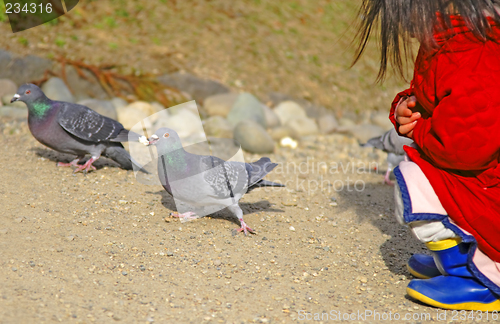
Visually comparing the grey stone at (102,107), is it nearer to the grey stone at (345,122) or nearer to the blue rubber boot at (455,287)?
the grey stone at (345,122)

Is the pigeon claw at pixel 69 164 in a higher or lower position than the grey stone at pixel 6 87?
higher

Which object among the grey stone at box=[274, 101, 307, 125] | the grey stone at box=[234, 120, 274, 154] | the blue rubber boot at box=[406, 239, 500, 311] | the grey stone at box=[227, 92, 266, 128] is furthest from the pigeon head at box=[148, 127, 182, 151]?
the grey stone at box=[274, 101, 307, 125]

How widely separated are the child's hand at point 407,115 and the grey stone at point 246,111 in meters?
4.18

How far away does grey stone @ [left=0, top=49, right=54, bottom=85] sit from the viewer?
657 centimetres

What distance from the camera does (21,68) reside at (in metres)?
6.64

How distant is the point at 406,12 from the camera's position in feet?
7.65

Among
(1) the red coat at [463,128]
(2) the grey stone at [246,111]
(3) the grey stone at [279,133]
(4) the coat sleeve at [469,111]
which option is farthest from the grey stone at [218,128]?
(4) the coat sleeve at [469,111]

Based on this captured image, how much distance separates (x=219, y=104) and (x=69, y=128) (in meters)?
3.14

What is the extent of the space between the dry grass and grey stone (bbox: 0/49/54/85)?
0.91ft

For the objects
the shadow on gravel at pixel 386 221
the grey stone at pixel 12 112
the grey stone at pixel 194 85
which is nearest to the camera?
the shadow on gravel at pixel 386 221

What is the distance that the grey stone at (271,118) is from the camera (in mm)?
7234

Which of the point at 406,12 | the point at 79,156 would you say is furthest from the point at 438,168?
the point at 79,156

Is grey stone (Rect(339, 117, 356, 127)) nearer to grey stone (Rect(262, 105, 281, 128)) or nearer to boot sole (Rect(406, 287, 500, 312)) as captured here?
grey stone (Rect(262, 105, 281, 128))

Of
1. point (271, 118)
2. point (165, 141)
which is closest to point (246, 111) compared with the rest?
point (271, 118)
